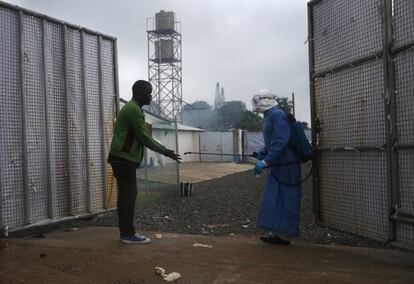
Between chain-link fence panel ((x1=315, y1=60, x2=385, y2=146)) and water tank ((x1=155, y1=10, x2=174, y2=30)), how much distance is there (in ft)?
127

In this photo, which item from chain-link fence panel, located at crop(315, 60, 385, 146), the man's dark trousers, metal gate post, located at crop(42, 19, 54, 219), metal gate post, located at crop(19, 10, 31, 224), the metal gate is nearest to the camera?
the metal gate

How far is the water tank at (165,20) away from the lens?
43.0 m

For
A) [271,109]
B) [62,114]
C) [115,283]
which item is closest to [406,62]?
[271,109]

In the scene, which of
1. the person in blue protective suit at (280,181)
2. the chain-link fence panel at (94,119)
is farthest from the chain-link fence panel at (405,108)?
the chain-link fence panel at (94,119)

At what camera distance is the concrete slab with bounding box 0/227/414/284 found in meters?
4.19

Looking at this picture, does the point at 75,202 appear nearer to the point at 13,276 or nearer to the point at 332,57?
the point at 13,276

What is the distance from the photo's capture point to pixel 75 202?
680cm

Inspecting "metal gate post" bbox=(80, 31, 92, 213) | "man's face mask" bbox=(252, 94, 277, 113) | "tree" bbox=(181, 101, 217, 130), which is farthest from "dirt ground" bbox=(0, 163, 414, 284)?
"tree" bbox=(181, 101, 217, 130)

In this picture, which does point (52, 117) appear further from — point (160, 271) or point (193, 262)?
point (160, 271)

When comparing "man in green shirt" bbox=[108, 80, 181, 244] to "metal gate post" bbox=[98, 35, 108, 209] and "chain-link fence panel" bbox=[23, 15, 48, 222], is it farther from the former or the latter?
"metal gate post" bbox=[98, 35, 108, 209]

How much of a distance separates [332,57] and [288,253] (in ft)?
7.07

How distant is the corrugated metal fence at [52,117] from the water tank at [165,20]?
3634cm

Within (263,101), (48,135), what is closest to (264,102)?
(263,101)

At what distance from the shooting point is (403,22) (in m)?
4.34
